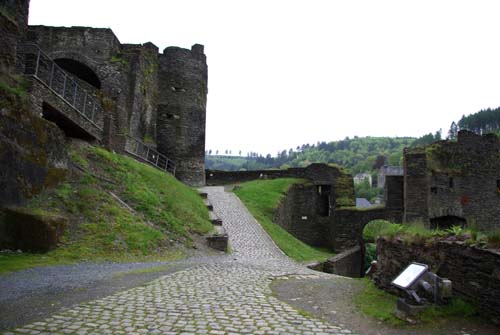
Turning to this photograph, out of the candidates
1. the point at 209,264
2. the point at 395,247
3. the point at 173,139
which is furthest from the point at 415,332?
the point at 173,139

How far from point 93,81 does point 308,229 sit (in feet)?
60.2

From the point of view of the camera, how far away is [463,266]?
6559 mm

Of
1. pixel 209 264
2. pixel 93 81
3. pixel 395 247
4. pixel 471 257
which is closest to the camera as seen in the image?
pixel 471 257

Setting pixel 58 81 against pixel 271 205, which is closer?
pixel 58 81

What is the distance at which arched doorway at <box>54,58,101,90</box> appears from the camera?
79.0 feet

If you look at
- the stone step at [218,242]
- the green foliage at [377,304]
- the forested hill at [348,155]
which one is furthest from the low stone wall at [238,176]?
the forested hill at [348,155]

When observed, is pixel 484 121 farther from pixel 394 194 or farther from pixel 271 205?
pixel 271 205

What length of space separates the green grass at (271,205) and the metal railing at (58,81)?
9.57m

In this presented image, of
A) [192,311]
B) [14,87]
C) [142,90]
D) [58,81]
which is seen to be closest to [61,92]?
[58,81]

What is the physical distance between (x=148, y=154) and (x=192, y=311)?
20393mm

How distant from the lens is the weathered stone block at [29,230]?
1038 cm

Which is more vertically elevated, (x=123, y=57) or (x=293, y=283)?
(x=123, y=57)

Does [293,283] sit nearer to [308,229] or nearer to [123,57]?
[123,57]

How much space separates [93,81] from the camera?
2453cm
